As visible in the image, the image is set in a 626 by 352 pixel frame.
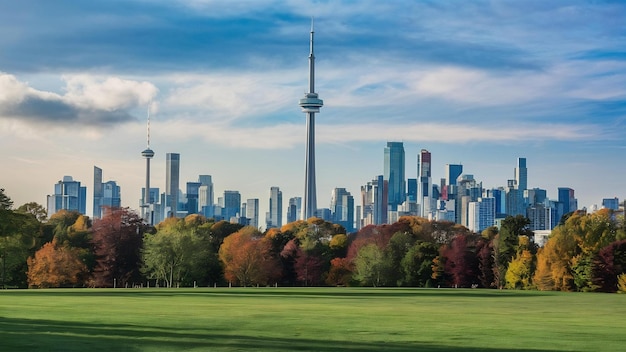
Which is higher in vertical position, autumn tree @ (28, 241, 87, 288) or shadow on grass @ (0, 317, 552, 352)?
shadow on grass @ (0, 317, 552, 352)

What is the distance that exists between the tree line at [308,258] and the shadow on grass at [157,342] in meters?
77.6

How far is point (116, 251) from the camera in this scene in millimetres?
127438

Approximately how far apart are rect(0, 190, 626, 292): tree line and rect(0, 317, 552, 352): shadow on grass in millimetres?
77638

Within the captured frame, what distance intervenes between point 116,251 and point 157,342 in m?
99.5

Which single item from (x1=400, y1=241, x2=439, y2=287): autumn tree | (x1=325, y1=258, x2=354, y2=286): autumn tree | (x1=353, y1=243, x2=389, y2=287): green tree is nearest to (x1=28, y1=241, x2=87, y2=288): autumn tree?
(x1=325, y1=258, x2=354, y2=286): autumn tree

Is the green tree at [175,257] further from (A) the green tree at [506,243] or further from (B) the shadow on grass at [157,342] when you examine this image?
(B) the shadow on grass at [157,342]

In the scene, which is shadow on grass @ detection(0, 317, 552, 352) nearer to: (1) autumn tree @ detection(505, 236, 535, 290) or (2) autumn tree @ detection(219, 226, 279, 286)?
(1) autumn tree @ detection(505, 236, 535, 290)

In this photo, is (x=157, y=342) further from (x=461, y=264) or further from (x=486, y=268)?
(x=486, y=268)

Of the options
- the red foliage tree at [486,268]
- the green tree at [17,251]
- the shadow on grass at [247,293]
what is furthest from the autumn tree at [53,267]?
the red foliage tree at [486,268]

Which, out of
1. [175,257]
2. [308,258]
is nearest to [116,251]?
[175,257]

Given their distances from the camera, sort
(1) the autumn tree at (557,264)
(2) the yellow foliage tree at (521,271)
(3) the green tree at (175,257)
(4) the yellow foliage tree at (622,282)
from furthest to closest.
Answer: (3) the green tree at (175,257) → (2) the yellow foliage tree at (521,271) → (1) the autumn tree at (557,264) → (4) the yellow foliage tree at (622,282)

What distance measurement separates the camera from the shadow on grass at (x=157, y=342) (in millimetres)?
28547

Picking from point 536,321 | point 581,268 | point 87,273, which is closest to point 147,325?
point 536,321

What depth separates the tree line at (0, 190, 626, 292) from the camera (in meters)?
114
